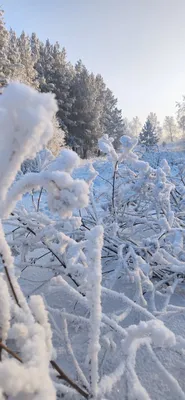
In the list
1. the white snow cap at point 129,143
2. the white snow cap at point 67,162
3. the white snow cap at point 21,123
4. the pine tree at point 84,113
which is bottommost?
the white snow cap at point 67,162

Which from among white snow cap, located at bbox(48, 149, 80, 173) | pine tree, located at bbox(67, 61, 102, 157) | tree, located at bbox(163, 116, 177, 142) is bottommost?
white snow cap, located at bbox(48, 149, 80, 173)

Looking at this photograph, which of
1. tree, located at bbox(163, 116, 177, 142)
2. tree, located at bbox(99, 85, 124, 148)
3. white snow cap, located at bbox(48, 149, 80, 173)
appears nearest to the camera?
white snow cap, located at bbox(48, 149, 80, 173)

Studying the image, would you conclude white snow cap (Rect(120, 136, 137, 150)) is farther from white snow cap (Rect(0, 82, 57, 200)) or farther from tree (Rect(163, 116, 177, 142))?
tree (Rect(163, 116, 177, 142))

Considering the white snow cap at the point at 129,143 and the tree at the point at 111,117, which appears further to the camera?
the tree at the point at 111,117

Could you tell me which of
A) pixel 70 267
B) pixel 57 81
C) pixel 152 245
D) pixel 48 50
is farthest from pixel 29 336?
pixel 48 50

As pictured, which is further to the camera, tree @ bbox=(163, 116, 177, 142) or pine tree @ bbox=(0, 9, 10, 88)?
tree @ bbox=(163, 116, 177, 142)

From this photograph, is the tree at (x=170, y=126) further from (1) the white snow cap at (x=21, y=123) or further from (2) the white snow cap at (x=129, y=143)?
(1) the white snow cap at (x=21, y=123)

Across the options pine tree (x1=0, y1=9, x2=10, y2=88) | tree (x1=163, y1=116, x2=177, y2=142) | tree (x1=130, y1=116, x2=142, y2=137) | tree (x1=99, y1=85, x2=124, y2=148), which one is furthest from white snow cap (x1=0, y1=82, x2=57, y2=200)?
tree (x1=130, y1=116, x2=142, y2=137)

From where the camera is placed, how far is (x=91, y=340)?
2.47 ft

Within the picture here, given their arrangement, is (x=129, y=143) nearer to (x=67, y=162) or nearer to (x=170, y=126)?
(x=67, y=162)

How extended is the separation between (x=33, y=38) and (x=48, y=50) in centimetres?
205

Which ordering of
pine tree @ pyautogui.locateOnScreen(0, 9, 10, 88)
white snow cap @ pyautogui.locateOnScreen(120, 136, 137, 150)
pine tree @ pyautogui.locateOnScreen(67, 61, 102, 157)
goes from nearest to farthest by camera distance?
white snow cap @ pyautogui.locateOnScreen(120, 136, 137, 150), pine tree @ pyautogui.locateOnScreen(0, 9, 10, 88), pine tree @ pyautogui.locateOnScreen(67, 61, 102, 157)

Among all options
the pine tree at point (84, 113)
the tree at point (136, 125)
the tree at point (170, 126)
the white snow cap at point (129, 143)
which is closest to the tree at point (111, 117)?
the pine tree at point (84, 113)

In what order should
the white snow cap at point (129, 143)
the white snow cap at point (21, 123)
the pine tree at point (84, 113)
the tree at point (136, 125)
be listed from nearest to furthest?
the white snow cap at point (21, 123), the white snow cap at point (129, 143), the pine tree at point (84, 113), the tree at point (136, 125)
